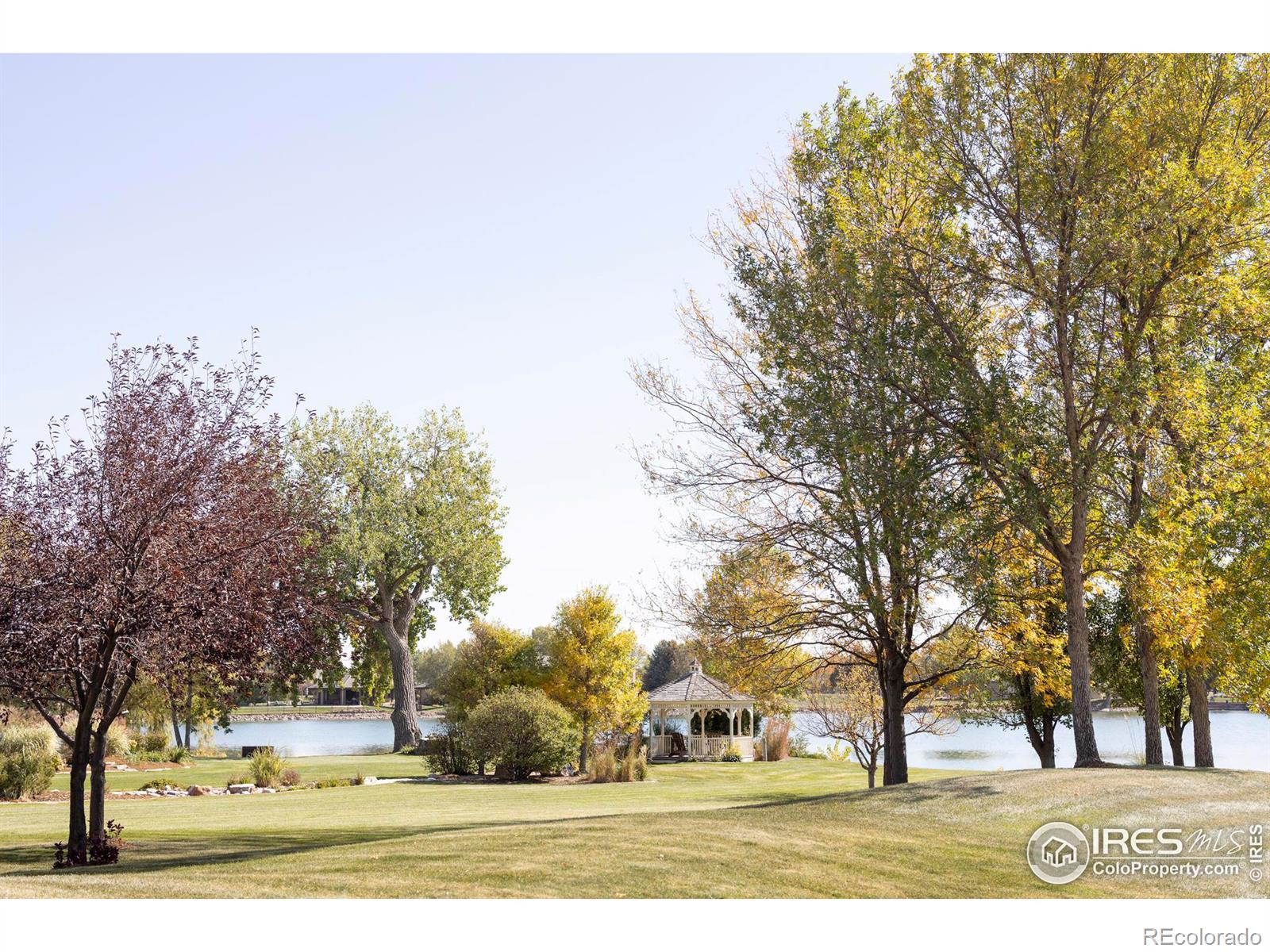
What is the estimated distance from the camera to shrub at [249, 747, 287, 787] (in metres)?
26.7

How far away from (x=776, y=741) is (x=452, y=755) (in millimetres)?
13603

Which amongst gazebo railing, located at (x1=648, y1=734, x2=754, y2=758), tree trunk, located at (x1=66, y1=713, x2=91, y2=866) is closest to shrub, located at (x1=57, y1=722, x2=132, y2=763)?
gazebo railing, located at (x1=648, y1=734, x2=754, y2=758)

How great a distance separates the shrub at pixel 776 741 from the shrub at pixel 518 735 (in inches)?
468

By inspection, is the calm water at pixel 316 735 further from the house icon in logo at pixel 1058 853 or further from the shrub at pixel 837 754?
the house icon in logo at pixel 1058 853

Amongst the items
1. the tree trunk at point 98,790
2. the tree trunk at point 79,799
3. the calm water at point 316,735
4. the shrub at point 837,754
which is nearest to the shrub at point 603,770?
the shrub at point 837,754

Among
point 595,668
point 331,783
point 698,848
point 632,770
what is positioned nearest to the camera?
point 698,848

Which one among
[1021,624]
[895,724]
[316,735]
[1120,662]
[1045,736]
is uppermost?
[1021,624]

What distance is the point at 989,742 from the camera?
208 feet

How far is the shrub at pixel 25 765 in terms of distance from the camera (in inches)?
918

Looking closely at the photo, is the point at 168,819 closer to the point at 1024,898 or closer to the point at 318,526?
the point at 318,526

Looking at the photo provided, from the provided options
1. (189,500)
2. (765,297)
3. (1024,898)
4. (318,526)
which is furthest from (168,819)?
(1024,898)

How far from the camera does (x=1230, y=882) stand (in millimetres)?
10297

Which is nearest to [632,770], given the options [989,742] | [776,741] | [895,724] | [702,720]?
[895,724]

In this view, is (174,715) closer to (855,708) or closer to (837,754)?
(855,708)
